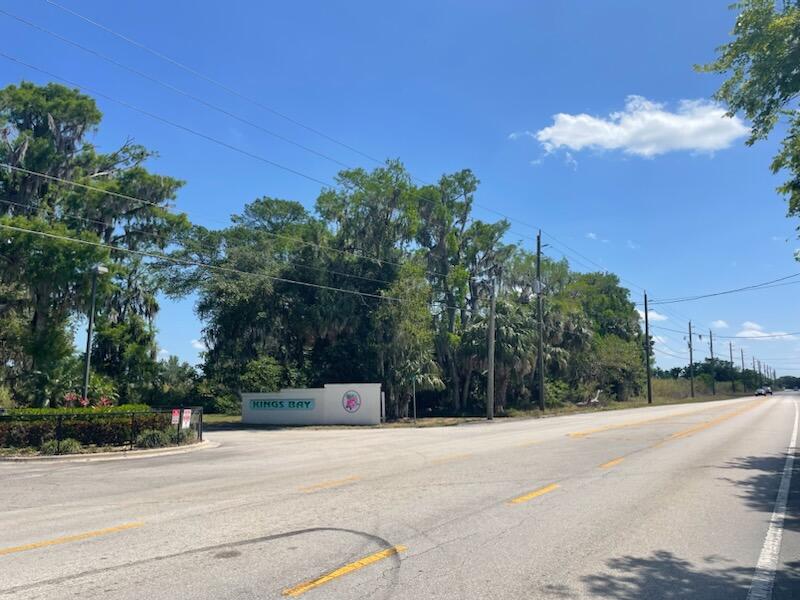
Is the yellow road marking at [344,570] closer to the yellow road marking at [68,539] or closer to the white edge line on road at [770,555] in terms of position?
the white edge line on road at [770,555]

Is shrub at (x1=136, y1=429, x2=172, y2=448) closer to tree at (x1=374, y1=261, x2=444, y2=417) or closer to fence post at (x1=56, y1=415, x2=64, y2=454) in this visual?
fence post at (x1=56, y1=415, x2=64, y2=454)

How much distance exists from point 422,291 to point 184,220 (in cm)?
1577

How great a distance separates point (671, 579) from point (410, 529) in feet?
9.71

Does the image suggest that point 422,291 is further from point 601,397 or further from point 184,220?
point 601,397

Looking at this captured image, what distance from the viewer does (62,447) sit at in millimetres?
17641

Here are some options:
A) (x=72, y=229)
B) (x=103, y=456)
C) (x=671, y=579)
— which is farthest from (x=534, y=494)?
(x=72, y=229)

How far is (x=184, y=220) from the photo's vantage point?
127 feet

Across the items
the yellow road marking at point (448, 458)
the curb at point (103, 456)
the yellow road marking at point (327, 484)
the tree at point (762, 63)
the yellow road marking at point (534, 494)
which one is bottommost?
the curb at point (103, 456)

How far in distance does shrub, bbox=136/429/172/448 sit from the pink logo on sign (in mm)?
14224

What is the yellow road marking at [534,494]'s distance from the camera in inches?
362

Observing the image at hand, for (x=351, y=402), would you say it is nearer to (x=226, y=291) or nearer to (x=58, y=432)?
(x=226, y=291)

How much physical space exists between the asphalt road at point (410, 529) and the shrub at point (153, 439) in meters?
4.01

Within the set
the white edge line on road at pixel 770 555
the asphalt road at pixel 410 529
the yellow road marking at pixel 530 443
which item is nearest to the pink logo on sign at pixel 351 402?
the yellow road marking at pixel 530 443

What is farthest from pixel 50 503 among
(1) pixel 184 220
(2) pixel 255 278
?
(1) pixel 184 220
